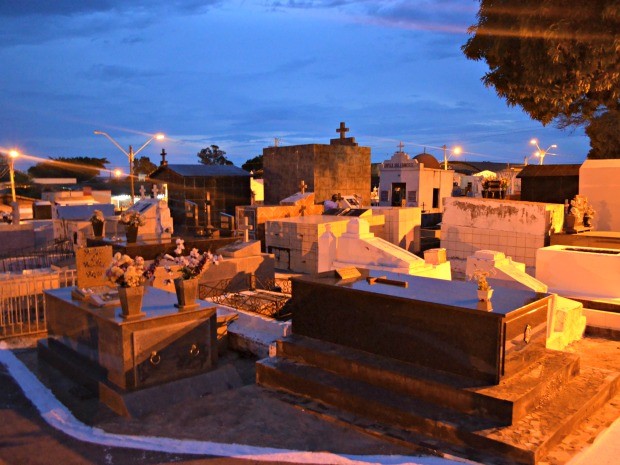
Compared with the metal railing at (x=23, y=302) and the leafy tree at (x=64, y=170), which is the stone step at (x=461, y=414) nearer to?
the metal railing at (x=23, y=302)

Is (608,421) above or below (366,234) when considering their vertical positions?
below

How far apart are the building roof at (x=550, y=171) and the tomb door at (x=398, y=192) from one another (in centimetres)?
1249

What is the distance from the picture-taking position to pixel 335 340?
7.11m

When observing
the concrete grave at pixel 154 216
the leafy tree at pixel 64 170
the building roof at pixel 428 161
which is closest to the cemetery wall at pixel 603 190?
the concrete grave at pixel 154 216

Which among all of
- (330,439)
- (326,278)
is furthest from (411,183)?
(330,439)

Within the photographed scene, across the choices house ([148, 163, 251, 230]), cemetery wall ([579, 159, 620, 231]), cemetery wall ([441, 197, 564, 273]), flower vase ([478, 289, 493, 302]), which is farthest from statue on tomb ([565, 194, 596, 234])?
house ([148, 163, 251, 230])

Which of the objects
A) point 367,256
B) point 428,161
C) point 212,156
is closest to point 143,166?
point 212,156

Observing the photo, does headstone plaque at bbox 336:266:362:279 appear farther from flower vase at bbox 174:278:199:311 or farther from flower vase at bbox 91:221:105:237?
flower vase at bbox 91:221:105:237

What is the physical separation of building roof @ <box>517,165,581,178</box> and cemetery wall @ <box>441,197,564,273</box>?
5.50 meters

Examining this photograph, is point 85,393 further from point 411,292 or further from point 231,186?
point 231,186

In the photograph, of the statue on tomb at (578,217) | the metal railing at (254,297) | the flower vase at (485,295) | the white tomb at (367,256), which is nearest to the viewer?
the flower vase at (485,295)

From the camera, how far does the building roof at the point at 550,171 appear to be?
1914cm

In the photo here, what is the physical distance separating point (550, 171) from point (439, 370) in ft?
53.9

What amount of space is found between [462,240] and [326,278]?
29.0 feet
